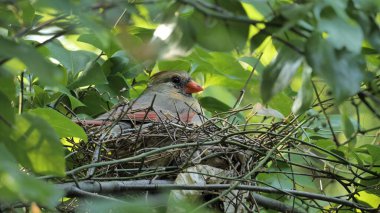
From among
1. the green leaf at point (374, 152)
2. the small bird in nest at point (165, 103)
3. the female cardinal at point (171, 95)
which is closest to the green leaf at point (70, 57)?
the small bird in nest at point (165, 103)

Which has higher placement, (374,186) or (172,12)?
(172,12)

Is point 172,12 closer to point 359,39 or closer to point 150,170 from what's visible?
point 359,39

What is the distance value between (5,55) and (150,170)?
1.67m

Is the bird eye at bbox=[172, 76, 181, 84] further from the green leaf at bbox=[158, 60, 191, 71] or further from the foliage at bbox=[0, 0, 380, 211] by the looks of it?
the foliage at bbox=[0, 0, 380, 211]

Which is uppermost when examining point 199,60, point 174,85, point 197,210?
point 197,210

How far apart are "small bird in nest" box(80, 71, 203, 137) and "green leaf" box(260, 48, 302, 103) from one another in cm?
197

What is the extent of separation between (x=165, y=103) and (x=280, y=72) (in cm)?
300

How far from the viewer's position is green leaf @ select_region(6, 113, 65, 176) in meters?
1.68

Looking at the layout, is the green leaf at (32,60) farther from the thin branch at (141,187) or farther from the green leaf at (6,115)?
the thin branch at (141,187)

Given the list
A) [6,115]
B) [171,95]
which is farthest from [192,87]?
[6,115]

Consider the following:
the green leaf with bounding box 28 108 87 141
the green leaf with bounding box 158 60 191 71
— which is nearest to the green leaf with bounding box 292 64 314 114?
the green leaf with bounding box 28 108 87 141

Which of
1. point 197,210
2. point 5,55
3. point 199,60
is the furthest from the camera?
point 199,60

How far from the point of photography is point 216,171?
3.31 m

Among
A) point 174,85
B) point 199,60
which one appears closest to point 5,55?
point 199,60
